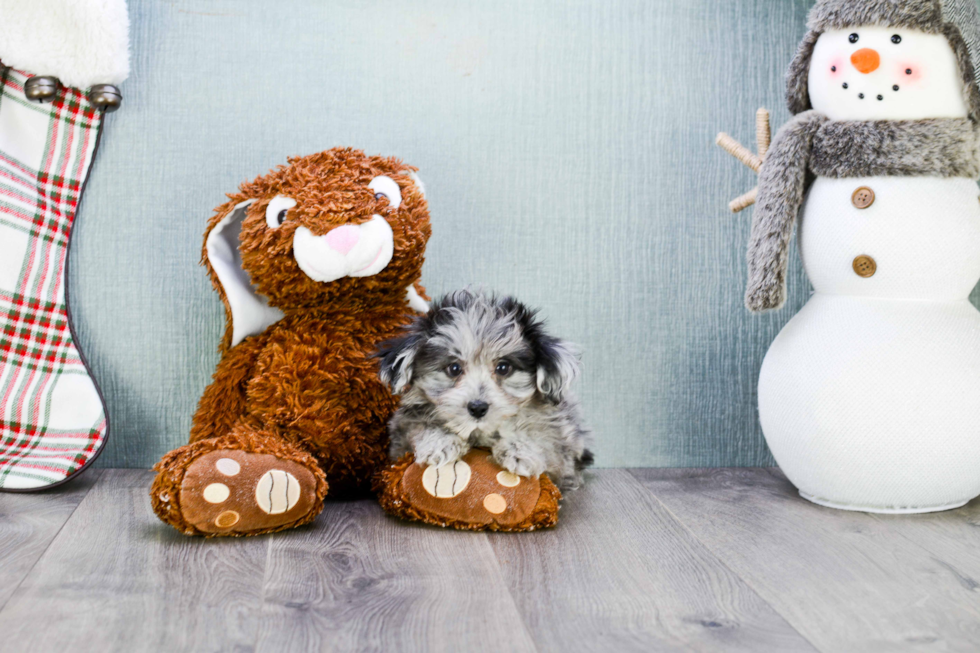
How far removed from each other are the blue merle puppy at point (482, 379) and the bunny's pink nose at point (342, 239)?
0.13 m

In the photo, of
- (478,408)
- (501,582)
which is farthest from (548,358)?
(501,582)

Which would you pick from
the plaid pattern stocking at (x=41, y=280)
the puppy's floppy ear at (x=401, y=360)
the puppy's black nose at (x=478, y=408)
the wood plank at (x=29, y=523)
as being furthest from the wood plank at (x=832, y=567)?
the plaid pattern stocking at (x=41, y=280)

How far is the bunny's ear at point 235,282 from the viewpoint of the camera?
47.1 inches

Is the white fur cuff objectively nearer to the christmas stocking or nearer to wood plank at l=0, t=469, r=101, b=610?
the christmas stocking

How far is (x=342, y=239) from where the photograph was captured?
1089mm

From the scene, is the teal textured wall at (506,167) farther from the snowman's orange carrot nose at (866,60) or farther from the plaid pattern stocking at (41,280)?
the snowman's orange carrot nose at (866,60)

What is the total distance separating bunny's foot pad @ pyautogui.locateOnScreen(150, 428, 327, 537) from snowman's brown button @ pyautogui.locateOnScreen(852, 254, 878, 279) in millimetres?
789

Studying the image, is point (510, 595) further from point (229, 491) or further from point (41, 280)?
point (41, 280)

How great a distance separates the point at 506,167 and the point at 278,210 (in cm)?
42

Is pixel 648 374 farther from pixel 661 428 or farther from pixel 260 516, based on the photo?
pixel 260 516

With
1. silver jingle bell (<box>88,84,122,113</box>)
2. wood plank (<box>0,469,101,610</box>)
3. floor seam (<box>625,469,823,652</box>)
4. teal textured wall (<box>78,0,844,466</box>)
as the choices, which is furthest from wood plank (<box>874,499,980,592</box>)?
silver jingle bell (<box>88,84,122,113</box>)

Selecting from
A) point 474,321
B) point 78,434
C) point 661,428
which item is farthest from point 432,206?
point 78,434

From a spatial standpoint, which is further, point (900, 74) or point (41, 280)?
point (41, 280)

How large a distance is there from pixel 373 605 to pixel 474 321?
38cm
